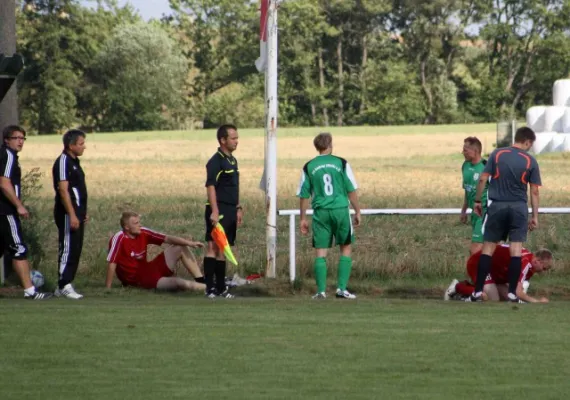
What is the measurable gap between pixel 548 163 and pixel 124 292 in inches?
1631

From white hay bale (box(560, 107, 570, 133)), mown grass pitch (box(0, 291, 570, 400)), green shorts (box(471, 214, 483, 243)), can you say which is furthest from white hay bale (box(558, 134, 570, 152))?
mown grass pitch (box(0, 291, 570, 400))

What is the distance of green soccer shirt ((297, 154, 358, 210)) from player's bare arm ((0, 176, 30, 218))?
2661 millimetres

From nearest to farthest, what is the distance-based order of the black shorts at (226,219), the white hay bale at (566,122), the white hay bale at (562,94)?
the black shorts at (226,219), the white hay bale at (566,122), the white hay bale at (562,94)

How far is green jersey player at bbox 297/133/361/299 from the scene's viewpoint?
12.4 metres

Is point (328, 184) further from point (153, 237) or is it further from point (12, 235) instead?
point (12, 235)

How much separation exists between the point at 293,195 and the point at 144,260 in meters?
17.9

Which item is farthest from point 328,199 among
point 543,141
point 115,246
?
point 543,141

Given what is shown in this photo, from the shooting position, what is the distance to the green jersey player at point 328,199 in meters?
12.4

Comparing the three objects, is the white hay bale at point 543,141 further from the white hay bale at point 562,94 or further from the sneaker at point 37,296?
the sneaker at point 37,296

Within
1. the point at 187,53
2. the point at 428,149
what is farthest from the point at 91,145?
the point at 187,53

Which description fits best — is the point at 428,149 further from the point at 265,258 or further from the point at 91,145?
the point at 265,258

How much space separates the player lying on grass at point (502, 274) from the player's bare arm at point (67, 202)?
3716mm

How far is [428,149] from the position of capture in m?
70.9

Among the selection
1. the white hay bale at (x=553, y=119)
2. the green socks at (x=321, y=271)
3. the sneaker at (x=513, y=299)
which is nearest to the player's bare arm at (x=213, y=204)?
the green socks at (x=321, y=271)
